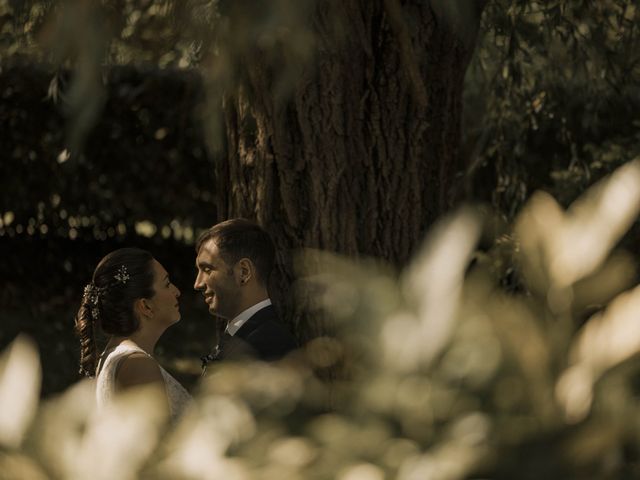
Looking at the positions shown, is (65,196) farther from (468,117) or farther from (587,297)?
(587,297)

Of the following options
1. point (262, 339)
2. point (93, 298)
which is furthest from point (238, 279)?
point (93, 298)

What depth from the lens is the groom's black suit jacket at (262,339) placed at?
318cm

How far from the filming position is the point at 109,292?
10.9 ft

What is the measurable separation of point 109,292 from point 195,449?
2612mm

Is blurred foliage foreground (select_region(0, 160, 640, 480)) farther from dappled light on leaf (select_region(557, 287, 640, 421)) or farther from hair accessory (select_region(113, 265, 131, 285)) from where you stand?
hair accessory (select_region(113, 265, 131, 285))

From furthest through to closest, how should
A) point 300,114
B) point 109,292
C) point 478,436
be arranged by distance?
point 300,114 < point 109,292 < point 478,436

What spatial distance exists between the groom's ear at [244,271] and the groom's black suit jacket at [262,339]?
114 millimetres

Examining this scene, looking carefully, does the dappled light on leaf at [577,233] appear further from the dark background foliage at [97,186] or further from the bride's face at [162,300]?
the dark background foliage at [97,186]

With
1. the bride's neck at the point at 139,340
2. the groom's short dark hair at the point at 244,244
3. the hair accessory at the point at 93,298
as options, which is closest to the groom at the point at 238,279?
the groom's short dark hair at the point at 244,244

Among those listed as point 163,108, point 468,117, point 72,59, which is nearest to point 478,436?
point 72,59

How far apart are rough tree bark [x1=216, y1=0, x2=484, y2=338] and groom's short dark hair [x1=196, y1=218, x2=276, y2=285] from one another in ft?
1.37

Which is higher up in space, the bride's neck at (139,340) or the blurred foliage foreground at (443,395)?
the bride's neck at (139,340)

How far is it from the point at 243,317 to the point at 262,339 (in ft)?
Result: 0.42

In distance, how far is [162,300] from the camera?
11.0 ft
